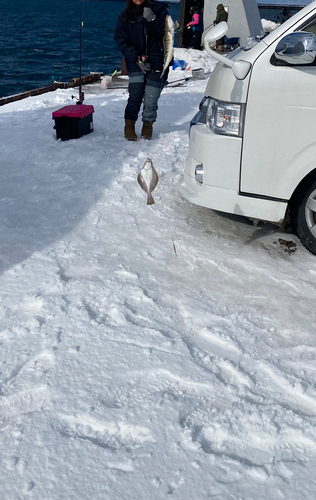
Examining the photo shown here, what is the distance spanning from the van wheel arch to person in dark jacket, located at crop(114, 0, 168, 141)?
342 cm

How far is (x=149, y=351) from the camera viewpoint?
2883mm

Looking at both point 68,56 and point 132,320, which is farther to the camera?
point 68,56

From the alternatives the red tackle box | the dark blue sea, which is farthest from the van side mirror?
the dark blue sea

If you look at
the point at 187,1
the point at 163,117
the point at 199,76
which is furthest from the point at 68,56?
the point at 163,117

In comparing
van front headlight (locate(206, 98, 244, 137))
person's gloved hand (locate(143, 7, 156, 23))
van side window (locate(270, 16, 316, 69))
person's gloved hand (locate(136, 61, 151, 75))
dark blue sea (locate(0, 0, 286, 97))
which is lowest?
dark blue sea (locate(0, 0, 286, 97))

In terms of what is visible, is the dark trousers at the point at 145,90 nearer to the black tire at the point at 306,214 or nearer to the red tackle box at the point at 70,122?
the red tackle box at the point at 70,122

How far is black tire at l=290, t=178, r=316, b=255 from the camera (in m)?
3.82

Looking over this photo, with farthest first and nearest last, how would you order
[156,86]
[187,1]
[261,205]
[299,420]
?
[187,1], [156,86], [261,205], [299,420]

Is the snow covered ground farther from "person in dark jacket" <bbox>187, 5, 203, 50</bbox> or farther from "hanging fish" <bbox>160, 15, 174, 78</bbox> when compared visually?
"person in dark jacket" <bbox>187, 5, 203, 50</bbox>

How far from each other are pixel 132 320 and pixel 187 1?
20.1 metres

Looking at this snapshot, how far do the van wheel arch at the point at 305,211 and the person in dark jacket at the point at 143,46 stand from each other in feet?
11.2

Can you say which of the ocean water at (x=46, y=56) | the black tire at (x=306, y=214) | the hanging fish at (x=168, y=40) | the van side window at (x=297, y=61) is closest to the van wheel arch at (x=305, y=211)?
the black tire at (x=306, y=214)

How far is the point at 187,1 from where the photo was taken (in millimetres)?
20000

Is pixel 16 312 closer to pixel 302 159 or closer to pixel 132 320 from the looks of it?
pixel 132 320
